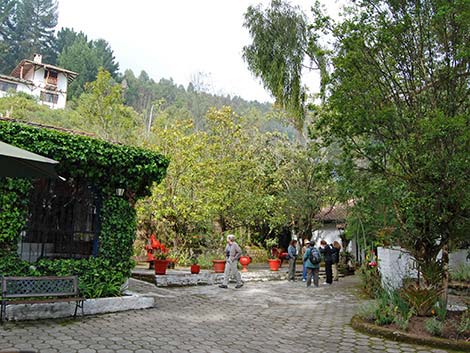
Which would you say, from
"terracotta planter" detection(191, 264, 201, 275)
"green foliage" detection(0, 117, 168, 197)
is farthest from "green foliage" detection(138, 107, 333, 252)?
"green foliage" detection(0, 117, 168, 197)

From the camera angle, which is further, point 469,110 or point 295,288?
point 295,288

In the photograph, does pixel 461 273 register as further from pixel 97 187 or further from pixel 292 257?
pixel 97 187

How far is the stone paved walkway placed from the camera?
18.0 feet

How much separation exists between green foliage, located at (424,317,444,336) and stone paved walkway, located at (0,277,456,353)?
482 mm

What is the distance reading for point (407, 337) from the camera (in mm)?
6195

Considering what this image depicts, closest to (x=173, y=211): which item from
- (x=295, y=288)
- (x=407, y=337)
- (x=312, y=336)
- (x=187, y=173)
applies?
(x=187, y=173)

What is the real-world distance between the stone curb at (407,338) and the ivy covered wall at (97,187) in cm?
488

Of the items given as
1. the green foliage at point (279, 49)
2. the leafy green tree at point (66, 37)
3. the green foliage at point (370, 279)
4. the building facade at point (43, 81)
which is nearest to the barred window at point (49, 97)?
the building facade at point (43, 81)

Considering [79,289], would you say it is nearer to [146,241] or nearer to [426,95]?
[426,95]

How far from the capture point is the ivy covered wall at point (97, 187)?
7.04 meters

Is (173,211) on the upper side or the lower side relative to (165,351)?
upper

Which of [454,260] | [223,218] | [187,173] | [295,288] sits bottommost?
[295,288]

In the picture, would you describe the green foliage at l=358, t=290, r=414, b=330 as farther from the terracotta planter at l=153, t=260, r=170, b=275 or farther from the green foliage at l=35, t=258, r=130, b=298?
the terracotta planter at l=153, t=260, r=170, b=275

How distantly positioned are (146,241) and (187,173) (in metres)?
4.16
